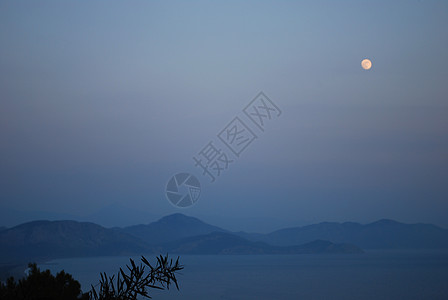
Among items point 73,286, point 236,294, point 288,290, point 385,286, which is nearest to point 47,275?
point 73,286

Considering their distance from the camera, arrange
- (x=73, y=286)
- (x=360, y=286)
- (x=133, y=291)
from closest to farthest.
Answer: (x=133, y=291) → (x=73, y=286) → (x=360, y=286)

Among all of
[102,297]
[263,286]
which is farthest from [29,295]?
[263,286]

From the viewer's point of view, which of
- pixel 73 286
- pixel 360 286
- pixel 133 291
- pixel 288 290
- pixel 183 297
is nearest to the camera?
pixel 133 291

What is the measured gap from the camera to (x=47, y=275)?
18.7 meters

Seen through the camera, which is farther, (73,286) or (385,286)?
(385,286)

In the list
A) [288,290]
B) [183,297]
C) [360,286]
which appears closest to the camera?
[183,297]

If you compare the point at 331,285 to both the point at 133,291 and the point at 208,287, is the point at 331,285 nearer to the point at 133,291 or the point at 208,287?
the point at 208,287

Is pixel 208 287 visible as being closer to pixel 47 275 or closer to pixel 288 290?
pixel 288 290

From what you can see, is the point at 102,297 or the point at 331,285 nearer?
the point at 102,297

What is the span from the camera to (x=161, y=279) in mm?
5648

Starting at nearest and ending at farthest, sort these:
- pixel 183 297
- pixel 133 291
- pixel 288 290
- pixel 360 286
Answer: pixel 133 291, pixel 183 297, pixel 288 290, pixel 360 286

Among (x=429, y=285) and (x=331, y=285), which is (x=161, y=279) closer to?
(x=331, y=285)

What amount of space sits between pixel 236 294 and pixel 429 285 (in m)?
51.3

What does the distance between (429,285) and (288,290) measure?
121 feet
